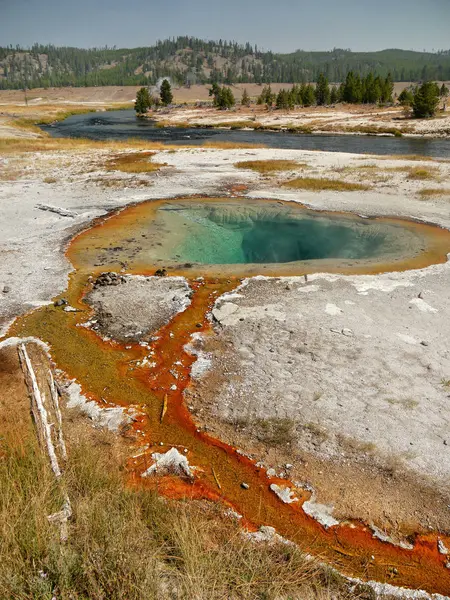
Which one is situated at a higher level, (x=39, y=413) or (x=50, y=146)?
(x=50, y=146)

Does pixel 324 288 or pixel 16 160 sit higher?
pixel 16 160

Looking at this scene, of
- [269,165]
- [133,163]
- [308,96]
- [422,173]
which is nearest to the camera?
[422,173]

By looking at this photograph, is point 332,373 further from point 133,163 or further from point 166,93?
point 166,93

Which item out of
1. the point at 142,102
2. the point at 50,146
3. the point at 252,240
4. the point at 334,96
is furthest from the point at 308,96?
the point at 252,240

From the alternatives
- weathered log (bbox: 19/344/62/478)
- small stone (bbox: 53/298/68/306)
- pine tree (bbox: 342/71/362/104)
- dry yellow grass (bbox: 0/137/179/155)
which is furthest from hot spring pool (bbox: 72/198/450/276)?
pine tree (bbox: 342/71/362/104)

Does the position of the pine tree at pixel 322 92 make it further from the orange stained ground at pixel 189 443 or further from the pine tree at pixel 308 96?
the orange stained ground at pixel 189 443

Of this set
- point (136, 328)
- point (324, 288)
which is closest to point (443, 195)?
point (324, 288)

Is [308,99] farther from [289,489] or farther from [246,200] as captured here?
[289,489]
